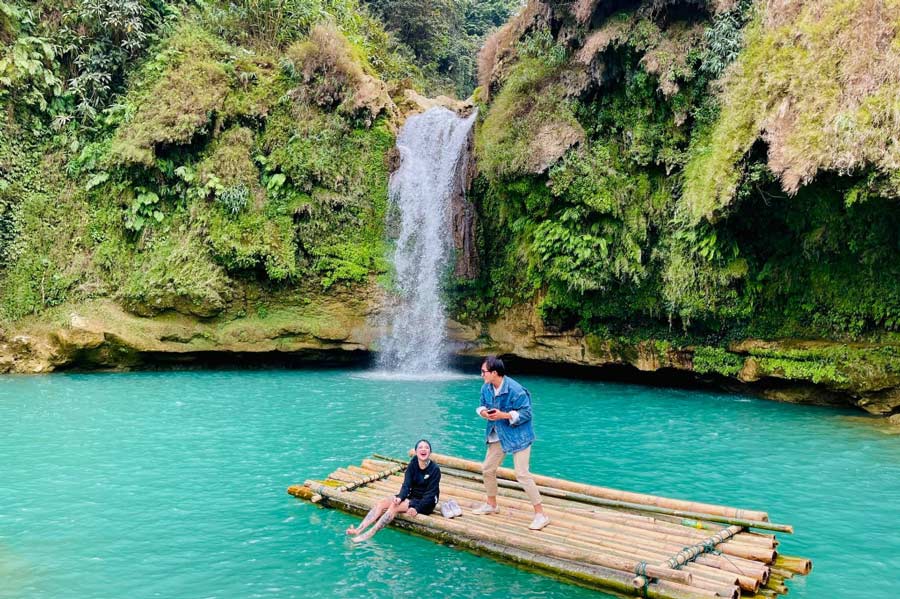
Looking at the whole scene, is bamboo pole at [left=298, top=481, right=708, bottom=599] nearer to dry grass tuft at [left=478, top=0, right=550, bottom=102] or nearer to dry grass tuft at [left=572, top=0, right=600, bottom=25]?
dry grass tuft at [left=572, top=0, right=600, bottom=25]

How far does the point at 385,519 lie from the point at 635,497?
111 inches

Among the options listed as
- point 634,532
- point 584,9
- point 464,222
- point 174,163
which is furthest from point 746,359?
point 174,163

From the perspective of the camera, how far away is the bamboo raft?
582 cm

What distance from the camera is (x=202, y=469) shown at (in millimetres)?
9734

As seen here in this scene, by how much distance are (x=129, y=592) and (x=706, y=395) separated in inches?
563

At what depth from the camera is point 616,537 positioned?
21.8ft

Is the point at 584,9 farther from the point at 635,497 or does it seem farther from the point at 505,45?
the point at 635,497

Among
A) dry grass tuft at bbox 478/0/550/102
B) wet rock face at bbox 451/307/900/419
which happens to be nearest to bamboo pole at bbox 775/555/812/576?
wet rock face at bbox 451/307/900/419

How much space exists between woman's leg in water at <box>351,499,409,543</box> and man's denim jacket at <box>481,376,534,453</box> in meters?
1.37

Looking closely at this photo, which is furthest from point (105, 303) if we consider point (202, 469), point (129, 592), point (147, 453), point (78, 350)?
point (129, 592)

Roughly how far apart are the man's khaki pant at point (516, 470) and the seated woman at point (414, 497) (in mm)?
639

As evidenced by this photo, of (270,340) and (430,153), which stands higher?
(430,153)

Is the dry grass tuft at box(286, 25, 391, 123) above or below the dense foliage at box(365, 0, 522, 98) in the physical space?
below

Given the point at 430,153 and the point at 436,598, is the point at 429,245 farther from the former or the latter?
the point at 436,598
